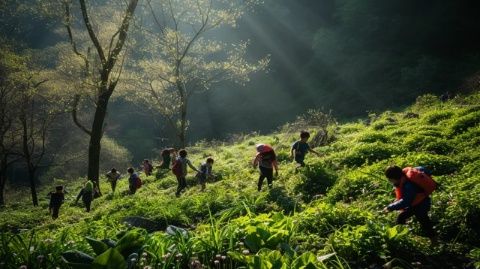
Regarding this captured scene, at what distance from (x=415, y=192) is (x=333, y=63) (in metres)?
43.4

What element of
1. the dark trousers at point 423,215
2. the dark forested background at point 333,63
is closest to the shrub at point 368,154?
the dark trousers at point 423,215

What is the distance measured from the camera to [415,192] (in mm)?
6488

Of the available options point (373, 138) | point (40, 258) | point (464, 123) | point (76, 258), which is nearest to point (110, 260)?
point (76, 258)

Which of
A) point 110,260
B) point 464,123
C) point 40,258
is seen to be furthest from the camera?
point 464,123

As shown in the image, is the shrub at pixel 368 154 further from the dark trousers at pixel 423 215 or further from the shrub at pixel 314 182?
the dark trousers at pixel 423 215

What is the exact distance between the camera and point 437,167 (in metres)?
9.80

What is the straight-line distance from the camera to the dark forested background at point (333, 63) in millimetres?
39562

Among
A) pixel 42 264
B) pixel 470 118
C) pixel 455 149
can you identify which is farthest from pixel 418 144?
pixel 42 264

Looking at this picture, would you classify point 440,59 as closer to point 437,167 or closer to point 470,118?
point 470,118

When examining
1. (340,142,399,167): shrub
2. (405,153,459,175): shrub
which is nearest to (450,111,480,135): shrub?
(340,142,399,167): shrub

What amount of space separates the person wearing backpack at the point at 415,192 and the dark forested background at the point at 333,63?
29.6 meters

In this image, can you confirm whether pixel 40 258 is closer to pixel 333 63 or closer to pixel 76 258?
pixel 76 258

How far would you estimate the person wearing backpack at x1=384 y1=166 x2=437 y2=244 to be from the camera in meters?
6.46

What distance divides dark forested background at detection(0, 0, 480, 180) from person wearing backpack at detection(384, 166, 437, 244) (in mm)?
29617
